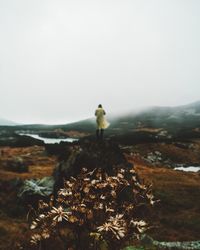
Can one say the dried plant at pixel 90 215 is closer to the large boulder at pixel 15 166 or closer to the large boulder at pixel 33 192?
the large boulder at pixel 33 192

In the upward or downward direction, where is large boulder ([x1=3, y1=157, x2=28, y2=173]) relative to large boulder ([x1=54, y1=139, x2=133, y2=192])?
downward

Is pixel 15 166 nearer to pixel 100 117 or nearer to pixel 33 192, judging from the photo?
pixel 100 117

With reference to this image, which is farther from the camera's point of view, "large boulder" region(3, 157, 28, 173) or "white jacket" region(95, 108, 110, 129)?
"large boulder" region(3, 157, 28, 173)

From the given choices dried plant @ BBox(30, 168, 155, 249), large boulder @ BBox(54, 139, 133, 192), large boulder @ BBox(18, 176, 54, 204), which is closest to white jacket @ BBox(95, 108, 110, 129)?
large boulder @ BBox(54, 139, 133, 192)

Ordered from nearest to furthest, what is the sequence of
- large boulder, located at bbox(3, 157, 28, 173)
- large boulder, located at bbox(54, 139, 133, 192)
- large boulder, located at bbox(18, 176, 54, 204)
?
large boulder, located at bbox(18, 176, 54, 204) < large boulder, located at bbox(54, 139, 133, 192) < large boulder, located at bbox(3, 157, 28, 173)

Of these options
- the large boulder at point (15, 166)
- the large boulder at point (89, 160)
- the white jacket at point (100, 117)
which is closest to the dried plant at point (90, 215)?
the large boulder at point (89, 160)

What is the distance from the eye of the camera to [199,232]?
67.4 ft

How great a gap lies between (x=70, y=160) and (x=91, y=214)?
72.2ft

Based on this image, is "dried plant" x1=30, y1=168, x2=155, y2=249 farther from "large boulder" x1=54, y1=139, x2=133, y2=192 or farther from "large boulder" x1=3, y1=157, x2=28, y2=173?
"large boulder" x1=3, y1=157, x2=28, y2=173

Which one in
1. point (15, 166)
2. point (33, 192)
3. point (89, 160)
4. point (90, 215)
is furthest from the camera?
point (15, 166)

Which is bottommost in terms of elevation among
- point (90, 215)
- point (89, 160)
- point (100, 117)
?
point (89, 160)

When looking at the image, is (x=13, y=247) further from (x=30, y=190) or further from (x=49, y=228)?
(x=30, y=190)

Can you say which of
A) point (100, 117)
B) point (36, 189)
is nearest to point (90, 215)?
point (36, 189)

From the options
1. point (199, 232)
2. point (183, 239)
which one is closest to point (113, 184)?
point (183, 239)
